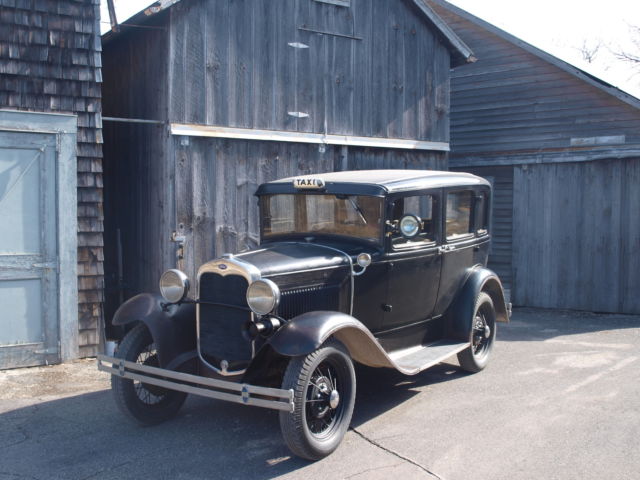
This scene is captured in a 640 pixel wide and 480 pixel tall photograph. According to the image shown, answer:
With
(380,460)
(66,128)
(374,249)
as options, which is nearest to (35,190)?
(66,128)

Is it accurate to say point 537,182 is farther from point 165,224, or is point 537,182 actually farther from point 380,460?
point 380,460

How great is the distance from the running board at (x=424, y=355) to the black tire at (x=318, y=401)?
630 mm

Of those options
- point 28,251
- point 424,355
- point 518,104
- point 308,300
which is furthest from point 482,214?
point 518,104

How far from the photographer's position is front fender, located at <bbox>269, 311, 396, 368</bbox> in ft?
14.3

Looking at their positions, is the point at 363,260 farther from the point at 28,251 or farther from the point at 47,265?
the point at 28,251

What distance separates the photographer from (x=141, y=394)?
5.38 m

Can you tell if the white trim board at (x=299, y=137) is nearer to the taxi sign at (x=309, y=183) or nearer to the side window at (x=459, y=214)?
the taxi sign at (x=309, y=183)

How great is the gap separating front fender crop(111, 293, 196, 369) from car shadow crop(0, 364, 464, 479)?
59 centimetres

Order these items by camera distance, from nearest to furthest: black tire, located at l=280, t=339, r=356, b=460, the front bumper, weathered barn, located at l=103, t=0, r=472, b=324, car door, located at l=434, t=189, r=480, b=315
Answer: the front bumper → black tire, located at l=280, t=339, r=356, b=460 → car door, located at l=434, t=189, r=480, b=315 → weathered barn, located at l=103, t=0, r=472, b=324

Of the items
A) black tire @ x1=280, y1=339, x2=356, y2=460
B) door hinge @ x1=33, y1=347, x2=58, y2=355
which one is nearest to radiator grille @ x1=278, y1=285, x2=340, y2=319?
black tire @ x1=280, y1=339, x2=356, y2=460

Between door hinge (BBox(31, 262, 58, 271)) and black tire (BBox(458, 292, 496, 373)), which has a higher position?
door hinge (BBox(31, 262, 58, 271))

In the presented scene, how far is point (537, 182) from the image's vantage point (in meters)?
11.0

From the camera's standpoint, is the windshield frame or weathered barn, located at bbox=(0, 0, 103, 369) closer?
the windshield frame

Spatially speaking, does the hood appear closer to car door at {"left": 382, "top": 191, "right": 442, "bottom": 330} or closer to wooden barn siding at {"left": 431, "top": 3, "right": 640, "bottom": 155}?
car door at {"left": 382, "top": 191, "right": 442, "bottom": 330}
